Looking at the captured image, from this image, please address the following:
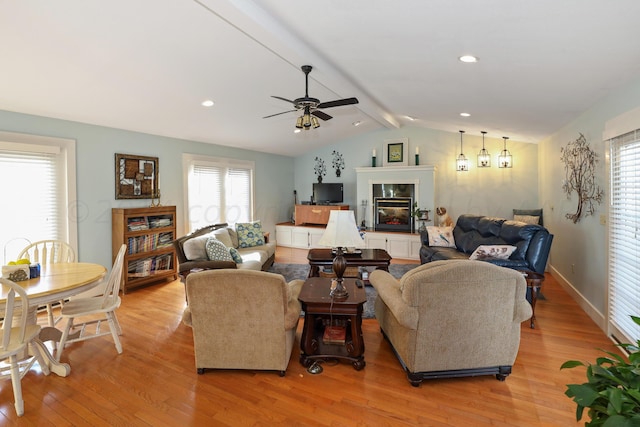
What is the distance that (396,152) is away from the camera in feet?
24.6

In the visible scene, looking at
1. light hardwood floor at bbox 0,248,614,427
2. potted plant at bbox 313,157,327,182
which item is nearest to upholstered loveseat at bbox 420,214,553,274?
light hardwood floor at bbox 0,248,614,427

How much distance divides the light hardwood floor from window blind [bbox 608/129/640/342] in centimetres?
33

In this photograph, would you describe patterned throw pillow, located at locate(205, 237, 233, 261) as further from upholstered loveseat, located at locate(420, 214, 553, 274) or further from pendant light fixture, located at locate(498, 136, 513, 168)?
pendant light fixture, located at locate(498, 136, 513, 168)

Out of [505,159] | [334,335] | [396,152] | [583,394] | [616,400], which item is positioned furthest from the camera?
[396,152]

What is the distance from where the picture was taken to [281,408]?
2201mm

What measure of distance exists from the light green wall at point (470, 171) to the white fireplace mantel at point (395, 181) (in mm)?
321

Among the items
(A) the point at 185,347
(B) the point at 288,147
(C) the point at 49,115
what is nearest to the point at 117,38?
(C) the point at 49,115

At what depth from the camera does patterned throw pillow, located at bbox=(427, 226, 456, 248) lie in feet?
17.7

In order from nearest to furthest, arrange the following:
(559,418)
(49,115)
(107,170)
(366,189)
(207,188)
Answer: (559,418)
(49,115)
(107,170)
(207,188)
(366,189)

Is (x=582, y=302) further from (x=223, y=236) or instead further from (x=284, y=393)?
(x=223, y=236)

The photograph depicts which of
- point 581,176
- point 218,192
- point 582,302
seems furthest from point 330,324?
point 218,192

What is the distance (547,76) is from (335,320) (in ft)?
9.36

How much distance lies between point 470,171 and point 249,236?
4.65 m

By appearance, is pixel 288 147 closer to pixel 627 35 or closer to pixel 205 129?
pixel 205 129
